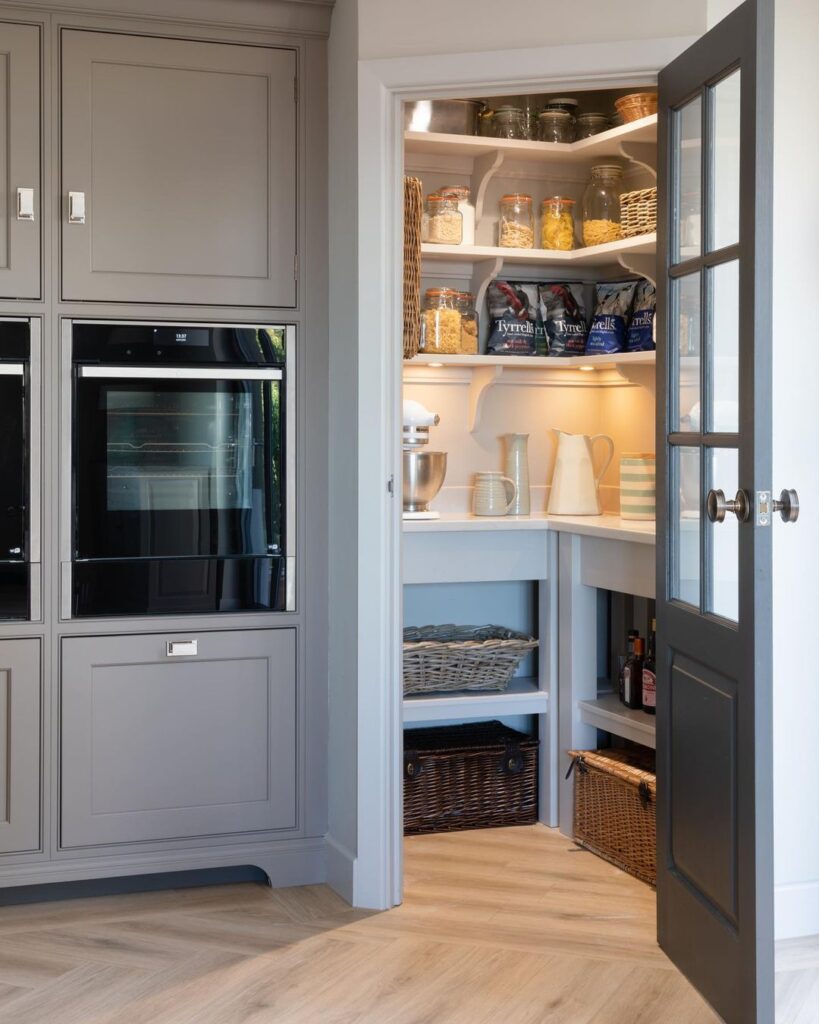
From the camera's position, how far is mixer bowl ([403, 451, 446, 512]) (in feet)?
11.5

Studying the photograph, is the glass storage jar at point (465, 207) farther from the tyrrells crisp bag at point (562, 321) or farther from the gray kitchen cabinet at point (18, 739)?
the gray kitchen cabinet at point (18, 739)

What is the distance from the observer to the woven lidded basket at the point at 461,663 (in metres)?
3.39

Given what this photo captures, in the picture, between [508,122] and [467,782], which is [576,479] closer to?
[467,782]

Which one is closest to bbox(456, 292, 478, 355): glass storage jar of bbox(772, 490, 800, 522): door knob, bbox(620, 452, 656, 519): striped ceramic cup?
bbox(620, 452, 656, 519): striped ceramic cup

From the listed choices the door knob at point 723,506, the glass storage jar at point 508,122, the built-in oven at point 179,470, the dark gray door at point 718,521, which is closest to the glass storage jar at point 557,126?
the glass storage jar at point 508,122

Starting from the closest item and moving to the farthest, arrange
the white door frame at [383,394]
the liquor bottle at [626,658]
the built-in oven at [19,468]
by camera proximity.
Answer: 1. the white door frame at [383,394]
2. the built-in oven at [19,468]
3. the liquor bottle at [626,658]

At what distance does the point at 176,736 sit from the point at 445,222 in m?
1.66

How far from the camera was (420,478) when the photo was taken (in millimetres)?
3508

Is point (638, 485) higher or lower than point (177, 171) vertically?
lower

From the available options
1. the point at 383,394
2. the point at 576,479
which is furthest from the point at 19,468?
the point at 576,479

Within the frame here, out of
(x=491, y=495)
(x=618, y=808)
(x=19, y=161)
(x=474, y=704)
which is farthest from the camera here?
(x=491, y=495)

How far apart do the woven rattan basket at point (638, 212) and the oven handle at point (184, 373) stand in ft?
3.62

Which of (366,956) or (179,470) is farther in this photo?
(179,470)

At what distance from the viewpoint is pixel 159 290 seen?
2.93m
